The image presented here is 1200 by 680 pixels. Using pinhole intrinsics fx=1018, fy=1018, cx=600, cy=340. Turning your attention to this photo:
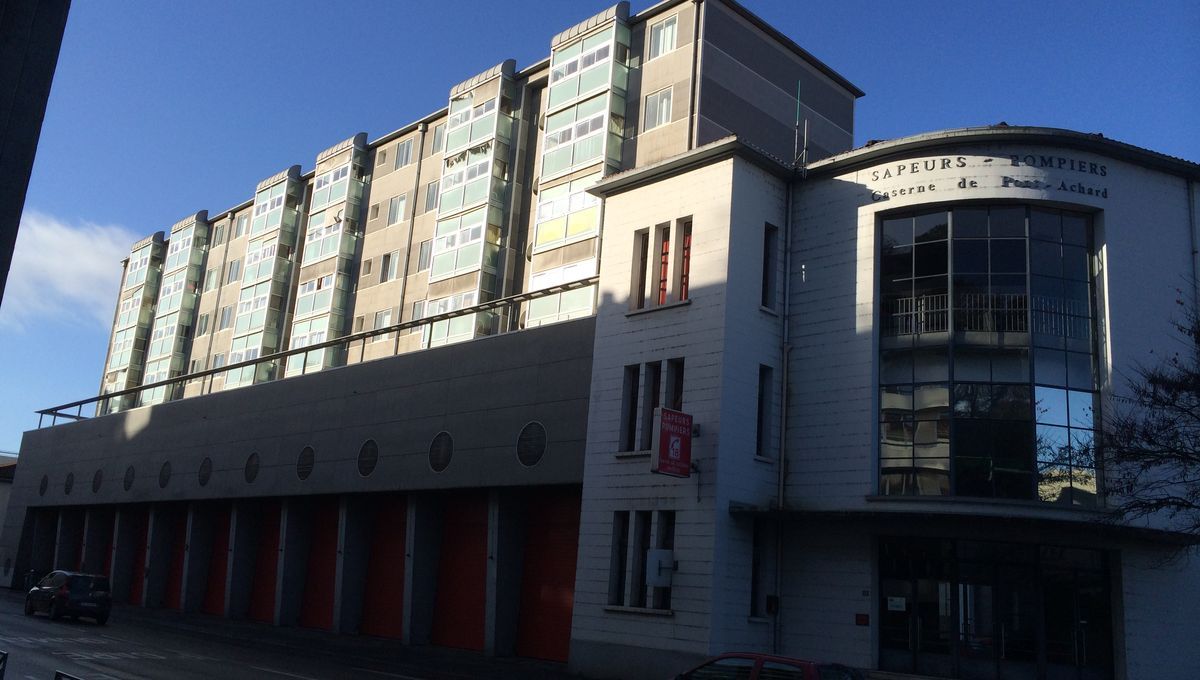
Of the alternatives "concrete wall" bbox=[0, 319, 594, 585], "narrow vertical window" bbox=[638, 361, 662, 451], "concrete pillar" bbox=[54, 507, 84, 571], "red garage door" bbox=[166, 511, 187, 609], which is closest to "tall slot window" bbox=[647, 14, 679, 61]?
"concrete wall" bbox=[0, 319, 594, 585]

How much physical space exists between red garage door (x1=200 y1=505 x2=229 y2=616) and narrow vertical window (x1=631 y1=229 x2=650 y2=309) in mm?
26163

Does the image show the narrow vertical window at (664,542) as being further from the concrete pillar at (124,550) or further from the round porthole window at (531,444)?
the concrete pillar at (124,550)

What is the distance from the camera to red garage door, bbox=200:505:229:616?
4372 centimetres

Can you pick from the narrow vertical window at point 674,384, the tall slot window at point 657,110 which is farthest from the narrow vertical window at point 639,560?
the tall slot window at point 657,110

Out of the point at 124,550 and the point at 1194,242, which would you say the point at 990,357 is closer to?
the point at 1194,242

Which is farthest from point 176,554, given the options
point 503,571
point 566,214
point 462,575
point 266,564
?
point 566,214

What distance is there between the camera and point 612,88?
3616 cm

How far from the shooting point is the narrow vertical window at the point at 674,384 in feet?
79.7

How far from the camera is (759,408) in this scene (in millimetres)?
24344

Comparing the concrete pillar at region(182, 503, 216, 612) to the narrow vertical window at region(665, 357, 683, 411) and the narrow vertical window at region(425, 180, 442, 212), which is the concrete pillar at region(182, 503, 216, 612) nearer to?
the narrow vertical window at region(425, 180, 442, 212)

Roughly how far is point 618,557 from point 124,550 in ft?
116

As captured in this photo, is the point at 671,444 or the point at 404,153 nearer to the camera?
the point at 671,444

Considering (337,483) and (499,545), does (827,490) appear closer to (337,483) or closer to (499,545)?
(499,545)

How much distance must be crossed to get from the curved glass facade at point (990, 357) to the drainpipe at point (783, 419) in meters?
2.39
